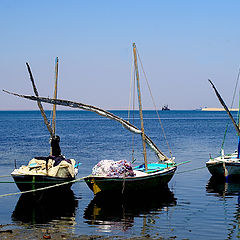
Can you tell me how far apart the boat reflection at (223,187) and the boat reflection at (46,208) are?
8.41 meters

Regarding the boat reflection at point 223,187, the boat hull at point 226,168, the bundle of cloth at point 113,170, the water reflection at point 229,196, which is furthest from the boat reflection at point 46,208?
the boat hull at point 226,168

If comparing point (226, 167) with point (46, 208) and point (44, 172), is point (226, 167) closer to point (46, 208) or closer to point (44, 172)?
point (44, 172)

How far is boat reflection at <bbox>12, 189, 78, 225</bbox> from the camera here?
66.6 feet

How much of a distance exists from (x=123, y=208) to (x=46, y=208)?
3.81m

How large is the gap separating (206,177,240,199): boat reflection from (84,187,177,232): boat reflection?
9.31 feet

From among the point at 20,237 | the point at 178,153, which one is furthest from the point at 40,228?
the point at 178,153

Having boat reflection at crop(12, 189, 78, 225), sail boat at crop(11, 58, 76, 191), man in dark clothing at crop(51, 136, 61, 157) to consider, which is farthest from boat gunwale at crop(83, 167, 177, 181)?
man in dark clothing at crop(51, 136, 61, 157)

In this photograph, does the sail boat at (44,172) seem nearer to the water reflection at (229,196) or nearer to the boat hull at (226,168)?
the water reflection at (229,196)

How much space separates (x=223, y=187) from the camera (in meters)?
28.2

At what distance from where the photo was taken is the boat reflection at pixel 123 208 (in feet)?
64.2

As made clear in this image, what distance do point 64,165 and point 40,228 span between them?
6.43 metres

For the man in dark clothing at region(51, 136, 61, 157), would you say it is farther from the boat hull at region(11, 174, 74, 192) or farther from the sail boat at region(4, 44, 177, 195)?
the boat hull at region(11, 174, 74, 192)

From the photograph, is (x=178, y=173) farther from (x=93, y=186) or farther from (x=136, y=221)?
(x=136, y=221)

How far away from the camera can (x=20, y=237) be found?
1670 centimetres
